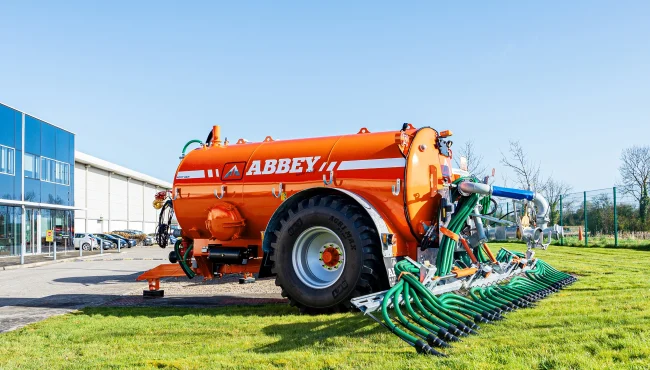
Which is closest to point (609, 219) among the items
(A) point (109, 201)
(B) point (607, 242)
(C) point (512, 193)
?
(B) point (607, 242)

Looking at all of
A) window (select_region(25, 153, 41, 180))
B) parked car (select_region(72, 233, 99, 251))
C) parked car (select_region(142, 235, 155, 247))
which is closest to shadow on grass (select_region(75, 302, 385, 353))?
window (select_region(25, 153, 41, 180))

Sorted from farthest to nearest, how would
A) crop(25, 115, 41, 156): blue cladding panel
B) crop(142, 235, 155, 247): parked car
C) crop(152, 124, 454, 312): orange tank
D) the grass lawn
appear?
crop(142, 235, 155, 247): parked car < crop(25, 115, 41, 156): blue cladding panel < crop(152, 124, 454, 312): orange tank < the grass lawn

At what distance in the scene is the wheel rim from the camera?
276 inches

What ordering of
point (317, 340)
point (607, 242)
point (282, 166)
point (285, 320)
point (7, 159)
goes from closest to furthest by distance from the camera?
point (317, 340)
point (285, 320)
point (282, 166)
point (607, 242)
point (7, 159)

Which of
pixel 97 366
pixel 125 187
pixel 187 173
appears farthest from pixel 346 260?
pixel 125 187

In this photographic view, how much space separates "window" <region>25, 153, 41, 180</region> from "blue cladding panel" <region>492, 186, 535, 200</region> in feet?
95.8

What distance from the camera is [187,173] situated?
909cm

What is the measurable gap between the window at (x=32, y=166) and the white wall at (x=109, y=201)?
14.1m

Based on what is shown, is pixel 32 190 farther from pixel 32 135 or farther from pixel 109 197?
pixel 109 197

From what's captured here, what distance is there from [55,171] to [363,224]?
31264 millimetres

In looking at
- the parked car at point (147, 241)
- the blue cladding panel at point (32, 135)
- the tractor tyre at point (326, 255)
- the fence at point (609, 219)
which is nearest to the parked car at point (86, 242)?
the blue cladding panel at point (32, 135)

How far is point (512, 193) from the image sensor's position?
7223 mm

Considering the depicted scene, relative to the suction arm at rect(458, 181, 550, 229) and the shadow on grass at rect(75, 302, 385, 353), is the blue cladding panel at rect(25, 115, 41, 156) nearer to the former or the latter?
the shadow on grass at rect(75, 302, 385, 353)

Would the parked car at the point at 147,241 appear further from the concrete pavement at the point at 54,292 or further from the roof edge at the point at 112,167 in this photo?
the concrete pavement at the point at 54,292
